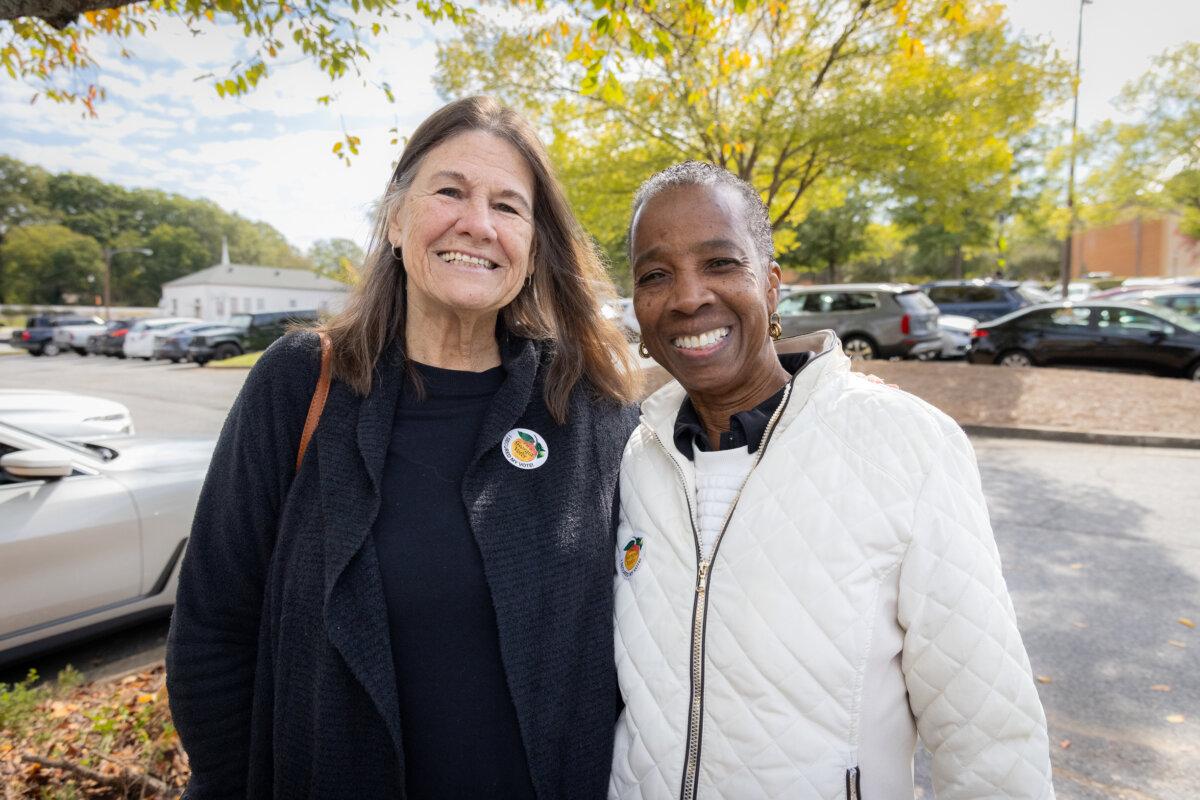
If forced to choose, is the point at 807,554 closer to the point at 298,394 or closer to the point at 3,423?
the point at 298,394

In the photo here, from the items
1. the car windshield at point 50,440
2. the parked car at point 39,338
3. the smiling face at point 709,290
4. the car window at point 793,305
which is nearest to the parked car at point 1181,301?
the car window at point 793,305

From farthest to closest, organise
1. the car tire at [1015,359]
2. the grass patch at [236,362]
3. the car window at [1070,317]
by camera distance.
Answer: the grass patch at [236,362], the car tire at [1015,359], the car window at [1070,317]

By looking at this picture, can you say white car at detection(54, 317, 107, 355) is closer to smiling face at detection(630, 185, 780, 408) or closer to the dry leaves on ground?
the dry leaves on ground

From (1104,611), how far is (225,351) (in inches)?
1083

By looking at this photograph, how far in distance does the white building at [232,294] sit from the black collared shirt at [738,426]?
71117mm

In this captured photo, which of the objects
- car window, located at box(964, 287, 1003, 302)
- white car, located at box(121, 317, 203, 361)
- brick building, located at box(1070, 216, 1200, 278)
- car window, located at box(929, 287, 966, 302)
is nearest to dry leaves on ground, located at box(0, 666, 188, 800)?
car window, located at box(964, 287, 1003, 302)

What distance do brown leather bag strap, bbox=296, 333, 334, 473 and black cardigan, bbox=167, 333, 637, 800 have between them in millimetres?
19

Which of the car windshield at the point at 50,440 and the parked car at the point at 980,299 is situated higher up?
the parked car at the point at 980,299

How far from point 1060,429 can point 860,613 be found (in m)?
9.46

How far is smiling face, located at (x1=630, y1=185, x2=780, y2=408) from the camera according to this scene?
166 centimetres

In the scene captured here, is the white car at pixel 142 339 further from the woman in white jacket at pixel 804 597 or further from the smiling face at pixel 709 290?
the woman in white jacket at pixel 804 597

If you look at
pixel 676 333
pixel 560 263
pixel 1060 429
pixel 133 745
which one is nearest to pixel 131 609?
pixel 133 745

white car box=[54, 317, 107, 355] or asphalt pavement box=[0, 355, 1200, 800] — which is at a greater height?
white car box=[54, 317, 107, 355]

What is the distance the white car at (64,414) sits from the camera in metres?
5.83
